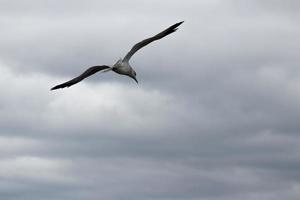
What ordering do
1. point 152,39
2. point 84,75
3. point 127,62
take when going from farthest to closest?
point 127,62 → point 152,39 → point 84,75

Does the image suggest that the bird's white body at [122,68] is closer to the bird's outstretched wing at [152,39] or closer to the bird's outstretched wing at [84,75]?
the bird's outstretched wing at [152,39]

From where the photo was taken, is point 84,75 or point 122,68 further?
point 122,68

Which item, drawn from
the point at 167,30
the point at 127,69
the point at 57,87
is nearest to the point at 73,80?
the point at 57,87

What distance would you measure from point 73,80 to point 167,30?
33.2 ft

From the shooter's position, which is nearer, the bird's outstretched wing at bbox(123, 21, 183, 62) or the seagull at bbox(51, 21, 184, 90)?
the seagull at bbox(51, 21, 184, 90)

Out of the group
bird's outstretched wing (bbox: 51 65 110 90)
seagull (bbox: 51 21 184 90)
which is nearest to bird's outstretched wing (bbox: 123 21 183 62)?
seagull (bbox: 51 21 184 90)

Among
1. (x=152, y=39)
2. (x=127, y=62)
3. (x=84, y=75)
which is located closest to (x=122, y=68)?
(x=127, y=62)

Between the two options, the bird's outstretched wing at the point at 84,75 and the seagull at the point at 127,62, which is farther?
the seagull at the point at 127,62

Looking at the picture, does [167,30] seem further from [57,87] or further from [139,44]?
[57,87]

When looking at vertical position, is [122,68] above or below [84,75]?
above

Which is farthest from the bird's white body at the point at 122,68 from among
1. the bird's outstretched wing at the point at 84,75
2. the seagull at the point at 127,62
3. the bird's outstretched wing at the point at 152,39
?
the bird's outstretched wing at the point at 84,75

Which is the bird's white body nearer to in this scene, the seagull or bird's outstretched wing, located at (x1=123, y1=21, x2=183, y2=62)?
the seagull

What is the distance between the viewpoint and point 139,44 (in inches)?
2288

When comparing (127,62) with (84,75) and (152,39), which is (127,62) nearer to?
(152,39)
